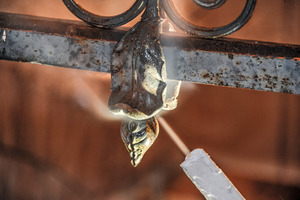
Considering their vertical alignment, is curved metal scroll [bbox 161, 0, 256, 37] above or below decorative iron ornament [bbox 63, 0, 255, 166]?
above

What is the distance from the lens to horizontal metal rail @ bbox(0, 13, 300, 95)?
0.58 metres

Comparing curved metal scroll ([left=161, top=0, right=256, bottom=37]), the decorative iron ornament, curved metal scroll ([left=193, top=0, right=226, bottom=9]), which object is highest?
curved metal scroll ([left=193, top=0, right=226, bottom=9])

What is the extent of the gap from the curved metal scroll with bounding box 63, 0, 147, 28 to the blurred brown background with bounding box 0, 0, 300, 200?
4.61 feet

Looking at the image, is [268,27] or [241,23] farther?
[268,27]

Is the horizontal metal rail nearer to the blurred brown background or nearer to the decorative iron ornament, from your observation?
the decorative iron ornament

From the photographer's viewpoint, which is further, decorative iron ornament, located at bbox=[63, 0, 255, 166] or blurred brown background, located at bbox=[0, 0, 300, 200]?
blurred brown background, located at bbox=[0, 0, 300, 200]

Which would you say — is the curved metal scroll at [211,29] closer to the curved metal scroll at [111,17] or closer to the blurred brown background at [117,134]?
the curved metal scroll at [111,17]

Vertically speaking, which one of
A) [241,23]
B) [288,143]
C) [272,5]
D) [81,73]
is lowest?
[288,143]

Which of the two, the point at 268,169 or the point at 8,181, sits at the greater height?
the point at 268,169

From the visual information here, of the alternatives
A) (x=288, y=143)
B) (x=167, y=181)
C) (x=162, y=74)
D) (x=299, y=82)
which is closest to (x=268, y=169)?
(x=288, y=143)

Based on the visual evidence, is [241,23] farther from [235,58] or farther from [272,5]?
[272,5]

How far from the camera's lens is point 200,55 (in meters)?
0.60

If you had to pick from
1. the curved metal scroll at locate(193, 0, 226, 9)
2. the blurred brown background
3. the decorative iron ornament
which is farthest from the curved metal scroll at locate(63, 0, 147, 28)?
the blurred brown background

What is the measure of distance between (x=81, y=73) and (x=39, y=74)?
1.17ft
